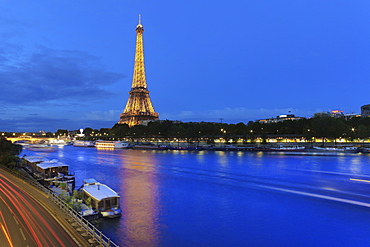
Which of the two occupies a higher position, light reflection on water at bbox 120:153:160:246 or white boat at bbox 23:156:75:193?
white boat at bbox 23:156:75:193

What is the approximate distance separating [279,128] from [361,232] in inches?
3702

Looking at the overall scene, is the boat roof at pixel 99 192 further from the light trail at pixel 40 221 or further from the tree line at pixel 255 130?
the tree line at pixel 255 130

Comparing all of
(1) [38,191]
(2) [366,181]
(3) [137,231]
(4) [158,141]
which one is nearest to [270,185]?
(2) [366,181]

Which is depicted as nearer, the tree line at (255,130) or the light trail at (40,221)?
the light trail at (40,221)

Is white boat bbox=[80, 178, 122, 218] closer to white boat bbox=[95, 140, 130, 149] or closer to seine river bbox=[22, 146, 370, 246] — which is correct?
seine river bbox=[22, 146, 370, 246]

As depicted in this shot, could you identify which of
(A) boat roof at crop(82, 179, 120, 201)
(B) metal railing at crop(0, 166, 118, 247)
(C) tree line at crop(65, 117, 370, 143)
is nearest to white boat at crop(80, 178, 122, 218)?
(A) boat roof at crop(82, 179, 120, 201)

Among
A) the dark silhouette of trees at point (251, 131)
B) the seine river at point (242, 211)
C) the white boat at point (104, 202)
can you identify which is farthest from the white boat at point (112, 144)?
the white boat at point (104, 202)

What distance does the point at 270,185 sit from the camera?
3050cm

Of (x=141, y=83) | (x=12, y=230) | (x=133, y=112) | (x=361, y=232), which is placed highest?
(x=141, y=83)

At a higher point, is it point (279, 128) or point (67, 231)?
point (279, 128)

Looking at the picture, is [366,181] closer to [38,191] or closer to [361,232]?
[361,232]

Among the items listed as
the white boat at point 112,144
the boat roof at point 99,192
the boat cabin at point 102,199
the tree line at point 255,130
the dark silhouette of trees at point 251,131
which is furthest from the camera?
the white boat at point 112,144

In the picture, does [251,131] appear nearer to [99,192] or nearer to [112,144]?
[112,144]

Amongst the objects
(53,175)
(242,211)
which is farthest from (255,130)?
(242,211)
